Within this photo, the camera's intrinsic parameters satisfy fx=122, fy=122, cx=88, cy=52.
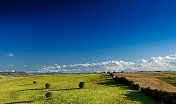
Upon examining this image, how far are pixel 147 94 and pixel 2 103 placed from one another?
43.5m

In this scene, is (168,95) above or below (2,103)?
above

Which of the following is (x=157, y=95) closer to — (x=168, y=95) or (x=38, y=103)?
(x=168, y=95)

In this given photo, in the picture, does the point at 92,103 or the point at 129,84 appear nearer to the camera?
the point at 92,103

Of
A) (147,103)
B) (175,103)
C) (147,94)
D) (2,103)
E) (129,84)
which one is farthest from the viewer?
(129,84)

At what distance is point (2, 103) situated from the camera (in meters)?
34.4

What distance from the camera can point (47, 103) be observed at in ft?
104

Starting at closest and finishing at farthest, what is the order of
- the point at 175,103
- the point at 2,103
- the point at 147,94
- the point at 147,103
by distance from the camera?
the point at 175,103 → the point at 147,103 → the point at 2,103 → the point at 147,94

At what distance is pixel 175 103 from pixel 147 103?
589cm

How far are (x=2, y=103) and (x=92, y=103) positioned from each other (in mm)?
25630

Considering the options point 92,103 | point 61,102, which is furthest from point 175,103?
point 61,102

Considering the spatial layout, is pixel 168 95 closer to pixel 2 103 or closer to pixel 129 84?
pixel 129 84

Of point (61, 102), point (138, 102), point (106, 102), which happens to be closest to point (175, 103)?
point (138, 102)

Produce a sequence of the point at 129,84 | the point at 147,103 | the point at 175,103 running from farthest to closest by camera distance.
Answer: the point at 129,84, the point at 147,103, the point at 175,103

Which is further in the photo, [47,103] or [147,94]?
[147,94]
